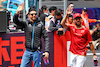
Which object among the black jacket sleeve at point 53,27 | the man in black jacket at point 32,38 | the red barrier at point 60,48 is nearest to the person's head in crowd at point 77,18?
the man in black jacket at point 32,38

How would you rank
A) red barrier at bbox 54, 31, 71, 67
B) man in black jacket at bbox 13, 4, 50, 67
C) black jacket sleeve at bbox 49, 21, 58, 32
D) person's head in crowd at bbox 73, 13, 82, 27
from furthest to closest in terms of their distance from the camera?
red barrier at bbox 54, 31, 71, 67, black jacket sleeve at bbox 49, 21, 58, 32, person's head in crowd at bbox 73, 13, 82, 27, man in black jacket at bbox 13, 4, 50, 67

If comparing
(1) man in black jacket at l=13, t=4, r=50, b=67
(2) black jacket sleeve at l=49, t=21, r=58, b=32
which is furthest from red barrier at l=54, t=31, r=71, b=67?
(1) man in black jacket at l=13, t=4, r=50, b=67

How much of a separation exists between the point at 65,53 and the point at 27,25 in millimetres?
2247

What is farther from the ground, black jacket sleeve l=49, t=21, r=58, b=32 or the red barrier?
black jacket sleeve l=49, t=21, r=58, b=32

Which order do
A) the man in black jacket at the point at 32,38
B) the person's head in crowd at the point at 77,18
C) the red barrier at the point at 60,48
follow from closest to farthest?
the man in black jacket at the point at 32,38 → the person's head in crowd at the point at 77,18 → the red barrier at the point at 60,48

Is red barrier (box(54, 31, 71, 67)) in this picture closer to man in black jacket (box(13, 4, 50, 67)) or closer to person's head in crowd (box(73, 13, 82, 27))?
person's head in crowd (box(73, 13, 82, 27))

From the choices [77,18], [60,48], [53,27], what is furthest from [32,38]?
[60,48]

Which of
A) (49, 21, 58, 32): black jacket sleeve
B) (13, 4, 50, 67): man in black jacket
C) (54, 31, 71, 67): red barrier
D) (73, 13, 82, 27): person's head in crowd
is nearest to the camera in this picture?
(13, 4, 50, 67): man in black jacket

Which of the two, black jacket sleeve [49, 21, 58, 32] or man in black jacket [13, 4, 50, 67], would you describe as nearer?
man in black jacket [13, 4, 50, 67]

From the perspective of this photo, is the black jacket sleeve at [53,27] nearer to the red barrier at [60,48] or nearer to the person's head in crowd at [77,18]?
the red barrier at [60,48]

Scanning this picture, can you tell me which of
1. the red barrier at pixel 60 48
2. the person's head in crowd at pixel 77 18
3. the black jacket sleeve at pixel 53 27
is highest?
the person's head in crowd at pixel 77 18

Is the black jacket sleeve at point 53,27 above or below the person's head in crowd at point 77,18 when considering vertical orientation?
below

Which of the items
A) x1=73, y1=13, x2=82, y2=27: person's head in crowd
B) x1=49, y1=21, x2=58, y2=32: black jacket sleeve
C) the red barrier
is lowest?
the red barrier

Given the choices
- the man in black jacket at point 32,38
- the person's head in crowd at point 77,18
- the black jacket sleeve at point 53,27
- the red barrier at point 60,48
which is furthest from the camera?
the red barrier at point 60,48
